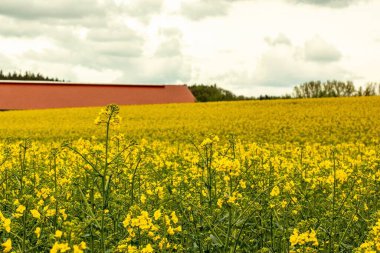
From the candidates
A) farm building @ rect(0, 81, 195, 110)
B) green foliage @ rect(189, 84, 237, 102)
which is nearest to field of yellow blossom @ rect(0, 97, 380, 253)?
farm building @ rect(0, 81, 195, 110)

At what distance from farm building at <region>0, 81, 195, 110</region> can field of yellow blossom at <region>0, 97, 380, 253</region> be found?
32.8ft

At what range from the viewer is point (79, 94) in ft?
160

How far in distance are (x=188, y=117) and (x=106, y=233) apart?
24.8 meters

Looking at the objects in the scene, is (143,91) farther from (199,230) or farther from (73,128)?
(199,230)

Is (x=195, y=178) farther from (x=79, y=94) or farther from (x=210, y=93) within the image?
(x=210, y=93)

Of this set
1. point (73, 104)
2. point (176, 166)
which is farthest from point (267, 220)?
point (73, 104)

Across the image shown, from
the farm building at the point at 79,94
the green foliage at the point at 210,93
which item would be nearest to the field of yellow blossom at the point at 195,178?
the farm building at the point at 79,94

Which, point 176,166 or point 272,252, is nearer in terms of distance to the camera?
point 272,252

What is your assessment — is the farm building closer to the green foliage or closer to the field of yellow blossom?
the green foliage

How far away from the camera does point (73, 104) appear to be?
48344mm

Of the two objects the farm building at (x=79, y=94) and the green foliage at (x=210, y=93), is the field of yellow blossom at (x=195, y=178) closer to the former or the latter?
the farm building at (x=79, y=94)

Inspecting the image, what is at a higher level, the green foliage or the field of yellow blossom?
the green foliage

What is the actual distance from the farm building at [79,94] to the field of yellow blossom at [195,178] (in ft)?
32.8

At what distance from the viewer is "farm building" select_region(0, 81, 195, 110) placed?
47.5 m
